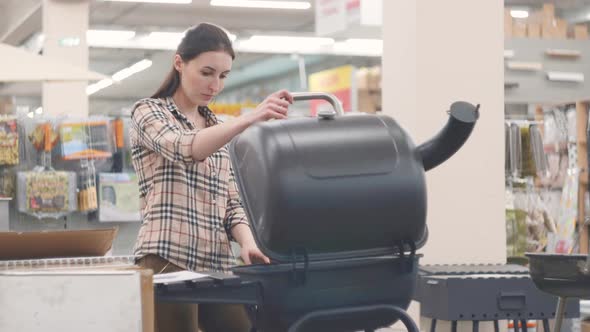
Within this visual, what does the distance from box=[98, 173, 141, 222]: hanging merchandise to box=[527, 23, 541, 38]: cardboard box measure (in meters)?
4.11

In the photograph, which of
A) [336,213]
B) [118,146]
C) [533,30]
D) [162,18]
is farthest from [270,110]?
[162,18]

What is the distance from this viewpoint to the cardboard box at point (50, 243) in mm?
2102

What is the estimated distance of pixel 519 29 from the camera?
8.28m

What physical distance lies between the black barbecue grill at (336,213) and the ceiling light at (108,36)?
40.6ft

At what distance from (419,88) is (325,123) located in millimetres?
2525

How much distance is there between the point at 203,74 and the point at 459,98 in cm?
212

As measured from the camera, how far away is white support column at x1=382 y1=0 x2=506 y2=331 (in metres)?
4.32

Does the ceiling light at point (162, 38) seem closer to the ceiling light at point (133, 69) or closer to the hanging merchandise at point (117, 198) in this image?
the ceiling light at point (133, 69)

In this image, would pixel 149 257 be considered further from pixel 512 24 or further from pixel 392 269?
pixel 512 24

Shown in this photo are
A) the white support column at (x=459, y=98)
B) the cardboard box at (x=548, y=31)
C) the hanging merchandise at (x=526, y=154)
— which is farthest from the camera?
the cardboard box at (x=548, y=31)

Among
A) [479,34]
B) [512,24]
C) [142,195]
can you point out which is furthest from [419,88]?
[512,24]

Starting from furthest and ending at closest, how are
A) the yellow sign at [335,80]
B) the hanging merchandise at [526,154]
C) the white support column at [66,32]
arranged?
the white support column at [66,32]
the yellow sign at [335,80]
the hanging merchandise at [526,154]

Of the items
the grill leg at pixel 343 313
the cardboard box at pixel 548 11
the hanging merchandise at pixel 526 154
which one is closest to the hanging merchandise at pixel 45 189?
the hanging merchandise at pixel 526 154

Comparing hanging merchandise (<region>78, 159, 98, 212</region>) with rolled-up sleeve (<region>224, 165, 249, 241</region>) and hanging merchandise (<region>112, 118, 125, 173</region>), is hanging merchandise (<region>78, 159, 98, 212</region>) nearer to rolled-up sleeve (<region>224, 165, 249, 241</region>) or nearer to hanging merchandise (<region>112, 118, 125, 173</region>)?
hanging merchandise (<region>112, 118, 125, 173</region>)
